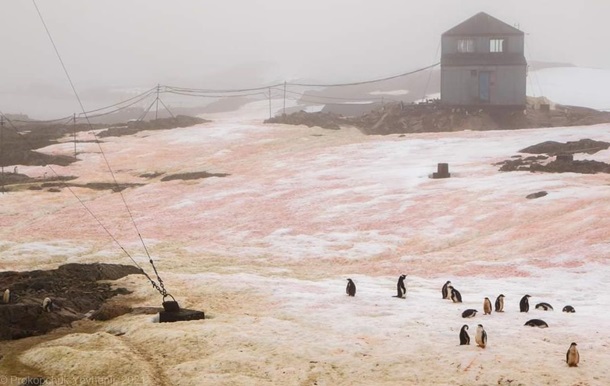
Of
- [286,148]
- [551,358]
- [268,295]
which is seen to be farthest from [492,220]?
[286,148]

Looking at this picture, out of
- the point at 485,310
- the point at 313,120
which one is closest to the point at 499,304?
the point at 485,310

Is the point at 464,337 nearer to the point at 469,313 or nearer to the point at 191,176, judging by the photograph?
the point at 469,313

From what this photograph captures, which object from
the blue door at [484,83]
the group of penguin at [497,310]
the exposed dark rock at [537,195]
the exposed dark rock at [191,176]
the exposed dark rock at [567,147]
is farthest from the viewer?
the blue door at [484,83]

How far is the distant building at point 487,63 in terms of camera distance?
342 ft

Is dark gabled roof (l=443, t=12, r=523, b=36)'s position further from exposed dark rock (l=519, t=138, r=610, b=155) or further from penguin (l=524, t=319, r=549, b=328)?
penguin (l=524, t=319, r=549, b=328)

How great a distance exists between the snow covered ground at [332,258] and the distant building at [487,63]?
1553 centimetres

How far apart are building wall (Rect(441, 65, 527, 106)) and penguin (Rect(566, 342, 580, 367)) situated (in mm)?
86414

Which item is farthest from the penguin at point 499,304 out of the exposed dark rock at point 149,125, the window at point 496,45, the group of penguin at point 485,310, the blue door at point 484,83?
the exposed dark rock at point 149,125

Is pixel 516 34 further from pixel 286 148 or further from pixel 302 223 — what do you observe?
pixel 302 223

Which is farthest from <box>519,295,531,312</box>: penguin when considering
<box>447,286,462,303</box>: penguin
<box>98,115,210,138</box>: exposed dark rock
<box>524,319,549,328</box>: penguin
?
<box>98,115,210,138</box>: exposed dark rock

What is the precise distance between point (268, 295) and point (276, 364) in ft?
32.7

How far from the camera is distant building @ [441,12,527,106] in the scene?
342 ft

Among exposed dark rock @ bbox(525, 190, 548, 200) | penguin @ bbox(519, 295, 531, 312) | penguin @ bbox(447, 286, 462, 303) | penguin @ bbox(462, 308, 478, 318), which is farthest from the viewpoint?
exposed dark rock @ bbox(525, 190, 548, 200)

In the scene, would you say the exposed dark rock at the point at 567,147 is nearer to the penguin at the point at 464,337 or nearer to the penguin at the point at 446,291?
the penguin at the point at 446,291
